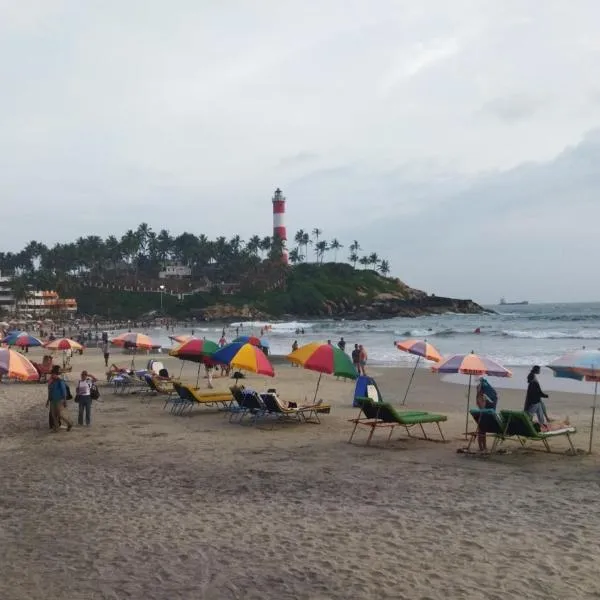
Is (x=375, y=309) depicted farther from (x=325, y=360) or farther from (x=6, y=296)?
(x=325, y=360)

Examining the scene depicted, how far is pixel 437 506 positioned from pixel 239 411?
716 centimetres

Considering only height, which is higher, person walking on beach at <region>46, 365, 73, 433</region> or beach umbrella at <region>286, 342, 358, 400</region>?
beach umbrella at <region>286, 342, 358, 400</region>

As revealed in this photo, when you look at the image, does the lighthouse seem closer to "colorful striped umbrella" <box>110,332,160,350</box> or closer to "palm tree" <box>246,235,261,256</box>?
"palm tree" <box>246,235,261,256</box>

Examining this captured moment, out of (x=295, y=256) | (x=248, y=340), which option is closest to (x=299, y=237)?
(x=295, y=256)

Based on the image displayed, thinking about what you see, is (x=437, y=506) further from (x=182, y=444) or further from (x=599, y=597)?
(x=182, y=444)

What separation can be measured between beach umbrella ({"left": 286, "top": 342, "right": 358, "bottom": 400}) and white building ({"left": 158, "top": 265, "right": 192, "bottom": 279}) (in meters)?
127

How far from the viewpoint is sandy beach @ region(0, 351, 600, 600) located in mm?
5227

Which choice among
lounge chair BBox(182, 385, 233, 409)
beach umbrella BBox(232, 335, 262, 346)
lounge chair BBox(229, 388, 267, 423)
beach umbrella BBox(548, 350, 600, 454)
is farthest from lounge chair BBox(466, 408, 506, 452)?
beach umbrella BBox(232, 335, 262, 346)

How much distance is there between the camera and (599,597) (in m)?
4.91

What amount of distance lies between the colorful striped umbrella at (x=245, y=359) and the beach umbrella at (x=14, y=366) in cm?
381

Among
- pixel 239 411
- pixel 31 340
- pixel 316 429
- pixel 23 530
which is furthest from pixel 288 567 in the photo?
pixel 31 340

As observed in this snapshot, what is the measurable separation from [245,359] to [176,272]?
128 m

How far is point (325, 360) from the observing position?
42.1ft

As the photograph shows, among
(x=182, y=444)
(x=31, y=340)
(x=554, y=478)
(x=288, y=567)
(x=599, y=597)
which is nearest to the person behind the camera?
(x=599, y=597)
